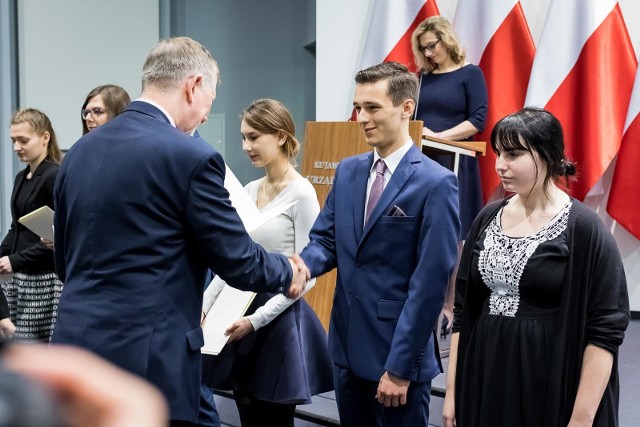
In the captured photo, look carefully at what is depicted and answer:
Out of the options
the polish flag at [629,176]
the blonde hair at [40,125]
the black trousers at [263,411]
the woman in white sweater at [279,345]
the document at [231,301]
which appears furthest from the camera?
the polish flag at [629,176]

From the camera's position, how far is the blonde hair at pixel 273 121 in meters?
2.96

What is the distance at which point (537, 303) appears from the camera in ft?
6.81

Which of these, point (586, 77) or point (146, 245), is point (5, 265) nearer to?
point (146, 245)

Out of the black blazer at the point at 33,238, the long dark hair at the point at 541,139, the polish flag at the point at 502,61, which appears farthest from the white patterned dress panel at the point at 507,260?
the polish flag at the point at 502,61

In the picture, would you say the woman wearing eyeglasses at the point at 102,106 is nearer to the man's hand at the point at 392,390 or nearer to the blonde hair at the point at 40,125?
the blonde hair at the point at 40,125

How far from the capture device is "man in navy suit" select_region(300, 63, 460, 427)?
2.20 m

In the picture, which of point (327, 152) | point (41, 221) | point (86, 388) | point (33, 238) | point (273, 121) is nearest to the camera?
point (86, 388)

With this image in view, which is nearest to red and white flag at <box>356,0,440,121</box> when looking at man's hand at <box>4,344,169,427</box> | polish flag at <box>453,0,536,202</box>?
polish flag at <box>453,0,536,202</box>

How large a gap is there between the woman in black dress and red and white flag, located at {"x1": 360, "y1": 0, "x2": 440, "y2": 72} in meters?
3.74

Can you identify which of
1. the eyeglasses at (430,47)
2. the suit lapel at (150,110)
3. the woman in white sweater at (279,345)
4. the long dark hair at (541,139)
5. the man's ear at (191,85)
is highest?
the eyeglasses at (430,47)

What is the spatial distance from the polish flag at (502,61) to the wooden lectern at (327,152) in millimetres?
1394

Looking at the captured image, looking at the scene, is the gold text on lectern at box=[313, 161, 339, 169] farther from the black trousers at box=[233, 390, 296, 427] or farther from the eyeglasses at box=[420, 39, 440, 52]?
the black trousers at box=[233, 390, 296, 427]

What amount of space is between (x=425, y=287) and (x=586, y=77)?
355cm

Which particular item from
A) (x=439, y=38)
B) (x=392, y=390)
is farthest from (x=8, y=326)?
(x=439, y=38)
